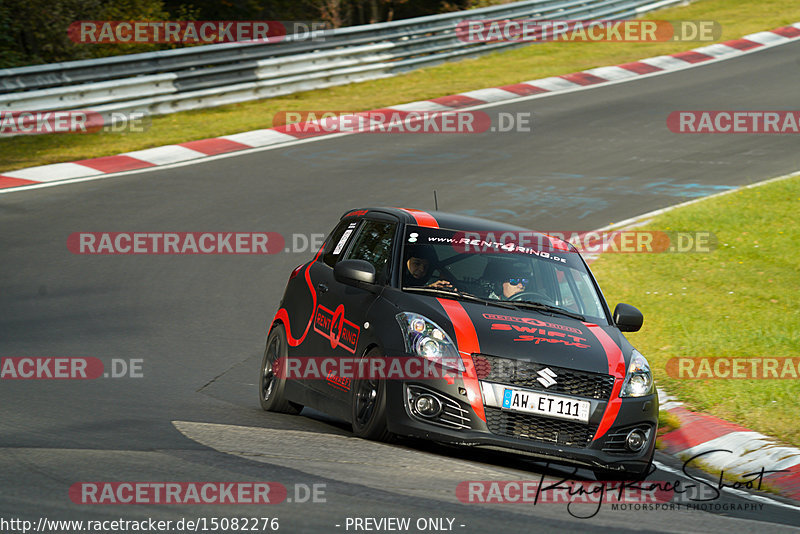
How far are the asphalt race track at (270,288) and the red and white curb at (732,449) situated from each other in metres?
0.26

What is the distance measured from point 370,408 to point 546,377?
116cm

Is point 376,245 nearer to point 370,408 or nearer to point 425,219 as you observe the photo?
point 425,219

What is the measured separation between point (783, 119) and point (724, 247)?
8475 mm

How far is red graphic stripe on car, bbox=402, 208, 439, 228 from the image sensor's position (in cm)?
828

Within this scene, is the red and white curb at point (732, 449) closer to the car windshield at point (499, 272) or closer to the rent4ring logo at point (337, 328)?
the car windshield at point (499, 272)

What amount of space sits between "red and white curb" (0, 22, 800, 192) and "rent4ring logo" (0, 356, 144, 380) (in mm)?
6865

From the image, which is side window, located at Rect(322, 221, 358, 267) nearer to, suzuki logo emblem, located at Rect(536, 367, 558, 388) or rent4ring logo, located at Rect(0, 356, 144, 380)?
rent4ring logo, located at Rect(0, 356, 144, 380)

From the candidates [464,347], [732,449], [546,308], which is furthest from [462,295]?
[732,449]

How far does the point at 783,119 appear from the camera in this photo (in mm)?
20844

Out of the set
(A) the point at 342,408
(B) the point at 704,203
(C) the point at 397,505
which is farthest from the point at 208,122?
(C) the point at 397,505

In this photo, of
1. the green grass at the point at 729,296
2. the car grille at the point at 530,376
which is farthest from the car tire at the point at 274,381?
the green grass at the point at 729,296

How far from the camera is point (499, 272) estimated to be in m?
Answer: 7.99

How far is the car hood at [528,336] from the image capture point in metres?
6.87

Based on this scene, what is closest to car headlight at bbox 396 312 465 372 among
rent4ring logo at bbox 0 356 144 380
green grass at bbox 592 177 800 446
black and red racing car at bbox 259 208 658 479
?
black and red racing car at bbox 259 208 658 479
